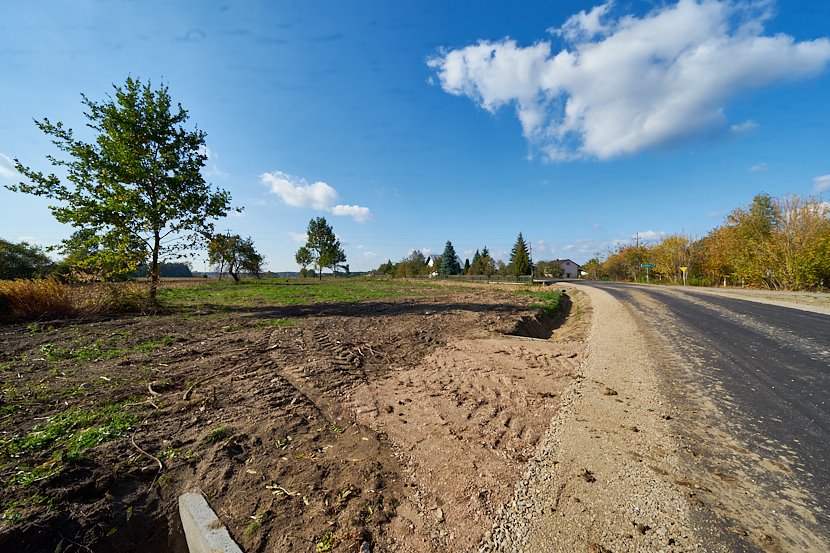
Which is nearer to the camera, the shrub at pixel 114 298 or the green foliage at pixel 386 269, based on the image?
the shrub at pixel 114 298

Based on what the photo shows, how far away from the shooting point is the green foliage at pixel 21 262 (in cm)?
2302

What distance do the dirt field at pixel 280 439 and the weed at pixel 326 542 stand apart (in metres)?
0.01

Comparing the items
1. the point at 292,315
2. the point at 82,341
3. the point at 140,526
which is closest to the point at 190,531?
the point at 140,526

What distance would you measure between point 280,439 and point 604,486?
3.40m

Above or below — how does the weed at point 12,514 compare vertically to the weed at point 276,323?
below

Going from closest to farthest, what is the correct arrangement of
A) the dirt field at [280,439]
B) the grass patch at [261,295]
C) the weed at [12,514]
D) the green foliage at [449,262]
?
the weed at [12,514]
the dirt field at [280,439]
the grass patch at [261,295]
the green foliage at [449,262]

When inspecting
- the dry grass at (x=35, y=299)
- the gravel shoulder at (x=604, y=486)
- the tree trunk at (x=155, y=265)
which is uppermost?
the tree trunk at (x=155, y=265)

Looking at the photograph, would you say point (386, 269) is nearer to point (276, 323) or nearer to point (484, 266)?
point (484, 266)

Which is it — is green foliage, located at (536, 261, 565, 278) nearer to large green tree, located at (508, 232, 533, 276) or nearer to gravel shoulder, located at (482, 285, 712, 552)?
large green tree, located at (508, 232, 533, 276)

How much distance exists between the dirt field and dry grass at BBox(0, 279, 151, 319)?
3.75 m

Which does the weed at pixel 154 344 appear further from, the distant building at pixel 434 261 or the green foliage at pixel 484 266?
the distant building at pixel 434 261

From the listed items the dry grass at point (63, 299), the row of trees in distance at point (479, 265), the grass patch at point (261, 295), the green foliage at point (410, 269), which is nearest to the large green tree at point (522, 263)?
the row of trees in distance at point (479, 265)

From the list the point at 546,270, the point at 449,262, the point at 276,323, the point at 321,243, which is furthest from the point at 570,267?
the point at 276,323

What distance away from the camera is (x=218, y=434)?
11.6 feet
